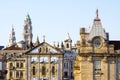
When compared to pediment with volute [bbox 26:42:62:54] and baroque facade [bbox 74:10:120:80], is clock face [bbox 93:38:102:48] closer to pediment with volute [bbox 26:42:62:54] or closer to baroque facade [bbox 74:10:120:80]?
baroque facade [bbox 74:10:120:80]

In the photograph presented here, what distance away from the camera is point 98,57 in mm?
60812

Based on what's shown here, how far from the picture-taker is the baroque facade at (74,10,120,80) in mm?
60469

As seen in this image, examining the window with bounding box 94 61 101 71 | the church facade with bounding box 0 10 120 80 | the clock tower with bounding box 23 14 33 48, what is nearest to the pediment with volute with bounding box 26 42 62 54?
the church facade with bounding box 0 10 120 80

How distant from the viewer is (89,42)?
199 ft

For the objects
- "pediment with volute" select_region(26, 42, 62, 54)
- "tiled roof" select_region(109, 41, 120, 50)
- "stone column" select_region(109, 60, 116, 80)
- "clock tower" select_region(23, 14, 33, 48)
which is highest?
"clock tower" select_region(23, 14, 33, 48)

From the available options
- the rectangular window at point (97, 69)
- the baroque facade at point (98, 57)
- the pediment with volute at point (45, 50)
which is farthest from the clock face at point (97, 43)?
the pediment with volute at point (45, 50)

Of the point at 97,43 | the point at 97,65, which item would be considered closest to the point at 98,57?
the point at 97,65

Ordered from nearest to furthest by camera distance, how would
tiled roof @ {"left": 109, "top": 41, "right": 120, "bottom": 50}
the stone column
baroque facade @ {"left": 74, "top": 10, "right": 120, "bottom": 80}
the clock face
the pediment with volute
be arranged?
baroque facade @ {"left": 74, "top": 10, "right": 120, "bottom": 80}
the stone column
the clock face
tiled roof @ {"left": 109, "top": 41, "right": 120, "bottom": 50}
the pediment with volute

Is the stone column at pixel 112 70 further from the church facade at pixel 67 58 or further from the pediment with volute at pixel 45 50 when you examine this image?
the pediment with volute at pixel 45 50

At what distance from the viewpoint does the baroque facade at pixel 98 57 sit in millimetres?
60469

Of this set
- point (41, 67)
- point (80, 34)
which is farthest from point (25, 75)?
point (80, 34)

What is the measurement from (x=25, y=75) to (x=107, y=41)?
53335 mm

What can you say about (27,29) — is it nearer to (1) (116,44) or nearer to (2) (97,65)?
(1) (116,44)

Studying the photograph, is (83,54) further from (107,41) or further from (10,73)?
(10,73)
